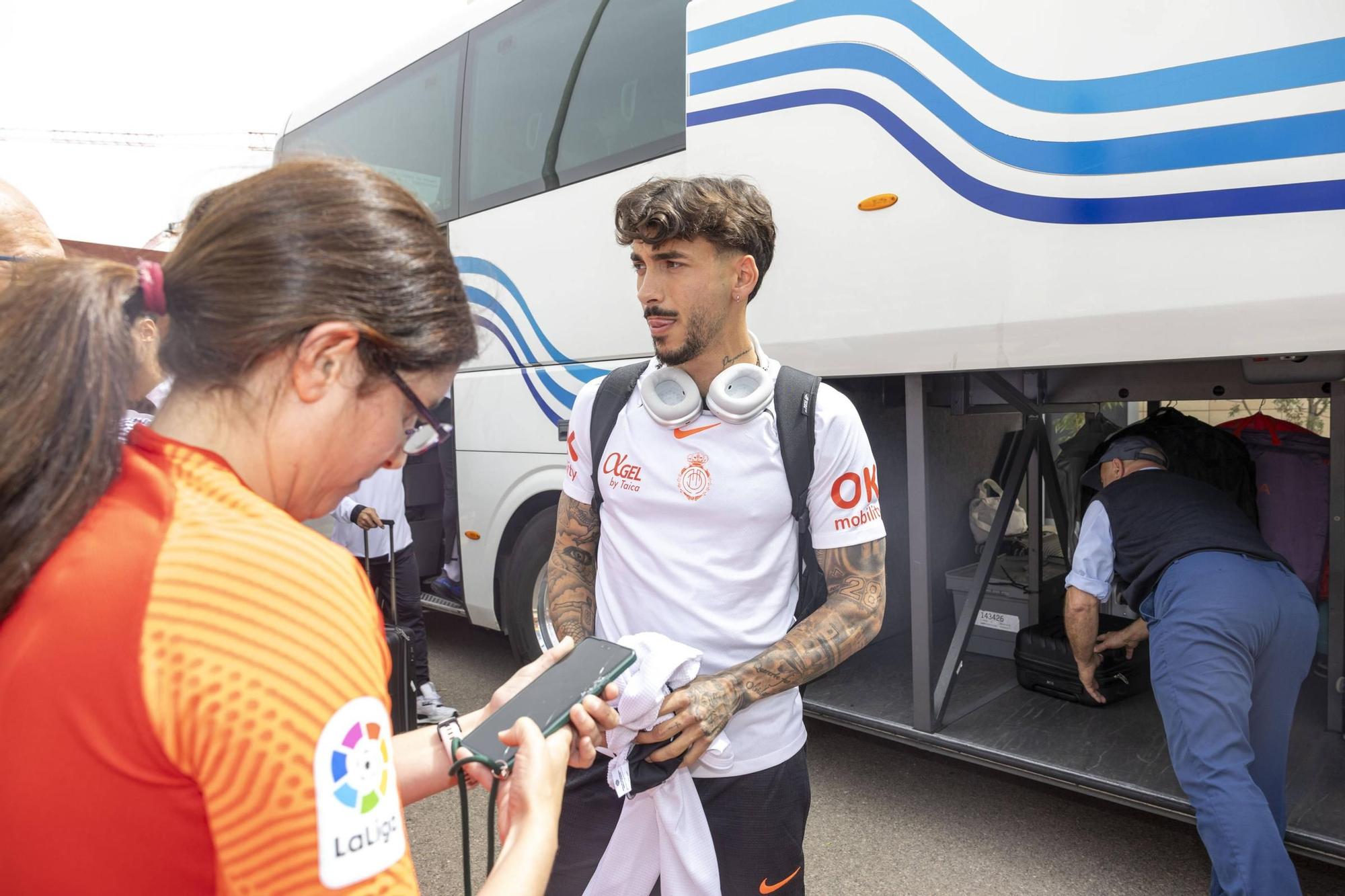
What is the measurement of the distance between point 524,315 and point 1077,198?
2.78 m

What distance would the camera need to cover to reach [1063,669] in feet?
11.9

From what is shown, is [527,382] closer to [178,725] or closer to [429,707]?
[429,707]

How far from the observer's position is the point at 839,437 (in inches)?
70.6

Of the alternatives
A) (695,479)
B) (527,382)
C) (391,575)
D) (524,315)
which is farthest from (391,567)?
(695,479)

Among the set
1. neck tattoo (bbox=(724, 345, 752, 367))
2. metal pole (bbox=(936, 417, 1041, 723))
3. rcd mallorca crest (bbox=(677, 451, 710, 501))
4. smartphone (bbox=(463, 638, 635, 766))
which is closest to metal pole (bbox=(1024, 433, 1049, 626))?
metal pole (bbox=(936, 417, 1041, 723))

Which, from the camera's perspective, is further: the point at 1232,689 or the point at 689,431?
the point at 1232,689

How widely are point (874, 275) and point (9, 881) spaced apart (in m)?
2.89

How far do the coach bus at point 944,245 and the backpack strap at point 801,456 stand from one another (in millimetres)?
848

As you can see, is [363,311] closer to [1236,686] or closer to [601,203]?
[1236,686]

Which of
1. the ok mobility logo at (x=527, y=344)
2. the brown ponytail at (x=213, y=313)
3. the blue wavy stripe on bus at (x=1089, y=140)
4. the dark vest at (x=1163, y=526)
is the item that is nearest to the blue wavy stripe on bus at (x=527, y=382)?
the ok mobility logo at (x=527, y=344)

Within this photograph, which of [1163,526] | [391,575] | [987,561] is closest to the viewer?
[1163,526]

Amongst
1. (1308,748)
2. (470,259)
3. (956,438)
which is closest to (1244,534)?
(1308,748)

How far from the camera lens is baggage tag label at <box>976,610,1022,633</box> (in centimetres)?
→ 424

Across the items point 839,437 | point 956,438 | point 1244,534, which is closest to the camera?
point 839,437
